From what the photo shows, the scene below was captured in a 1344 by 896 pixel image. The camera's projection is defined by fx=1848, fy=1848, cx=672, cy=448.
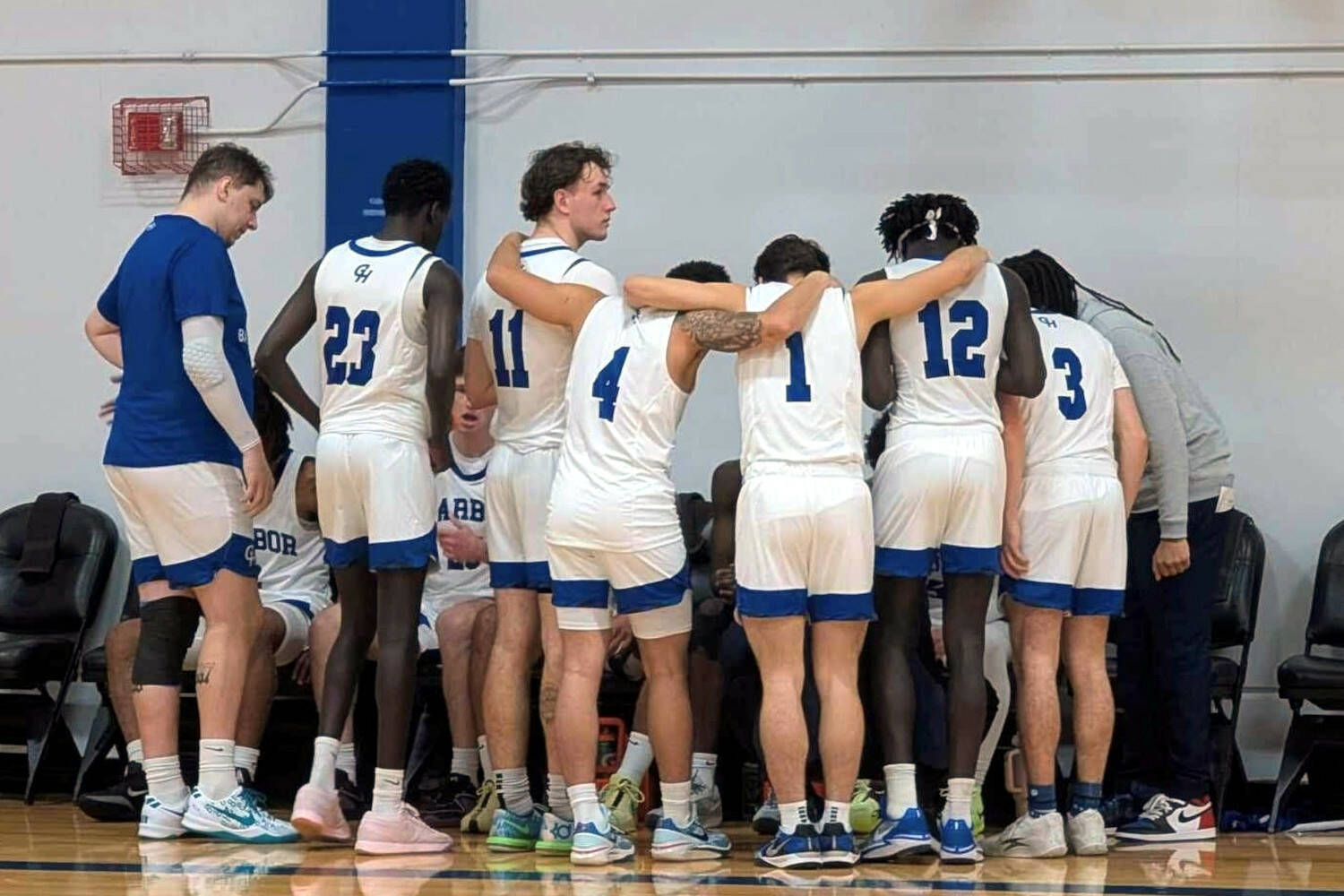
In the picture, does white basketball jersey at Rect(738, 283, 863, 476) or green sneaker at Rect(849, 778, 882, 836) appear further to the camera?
green sneaker at Rect(849, 778, 882, 836)

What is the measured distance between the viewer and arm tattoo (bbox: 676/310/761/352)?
207 inches

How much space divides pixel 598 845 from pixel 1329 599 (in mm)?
3209

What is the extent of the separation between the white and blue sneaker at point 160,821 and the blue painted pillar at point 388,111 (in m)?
2.78

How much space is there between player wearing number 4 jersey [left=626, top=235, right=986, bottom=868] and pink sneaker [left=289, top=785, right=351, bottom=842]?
129cm

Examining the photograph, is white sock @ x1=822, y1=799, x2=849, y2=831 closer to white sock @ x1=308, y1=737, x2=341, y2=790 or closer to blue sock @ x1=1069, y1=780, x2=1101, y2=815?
blue sock @ x1=1069, y1=780, x2=1101, y2=815

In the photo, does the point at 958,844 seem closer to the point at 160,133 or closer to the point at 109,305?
the point at 109,305

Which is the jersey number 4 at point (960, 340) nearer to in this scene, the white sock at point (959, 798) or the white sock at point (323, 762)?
the white sock at point (959, 798)

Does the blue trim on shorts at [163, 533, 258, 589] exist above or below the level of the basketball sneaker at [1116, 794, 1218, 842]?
above

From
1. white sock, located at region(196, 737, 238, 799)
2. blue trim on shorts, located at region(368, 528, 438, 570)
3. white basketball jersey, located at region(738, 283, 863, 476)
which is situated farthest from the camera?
white sock, located at region(196, 737, 238, 799)

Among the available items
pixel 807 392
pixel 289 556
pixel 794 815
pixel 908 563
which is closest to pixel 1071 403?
pixel 908 563

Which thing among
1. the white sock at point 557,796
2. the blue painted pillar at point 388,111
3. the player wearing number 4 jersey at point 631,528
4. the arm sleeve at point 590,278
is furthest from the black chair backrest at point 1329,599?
the blue painted pillar at point 388,111

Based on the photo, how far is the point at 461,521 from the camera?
689 centimetres

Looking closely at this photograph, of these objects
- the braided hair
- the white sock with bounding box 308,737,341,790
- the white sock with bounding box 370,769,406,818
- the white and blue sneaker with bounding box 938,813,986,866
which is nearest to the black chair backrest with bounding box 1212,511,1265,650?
the braided hair

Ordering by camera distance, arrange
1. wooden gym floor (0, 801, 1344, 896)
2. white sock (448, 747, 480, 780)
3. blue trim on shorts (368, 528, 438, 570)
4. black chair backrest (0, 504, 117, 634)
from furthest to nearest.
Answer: black chair backrest (0, 504, 117, 634)
white sock (448, 747, 480, 780)
blue trim on shorts (368, 528, 438, 570)
wooden gym floor (0, 801, 1344, 896)
